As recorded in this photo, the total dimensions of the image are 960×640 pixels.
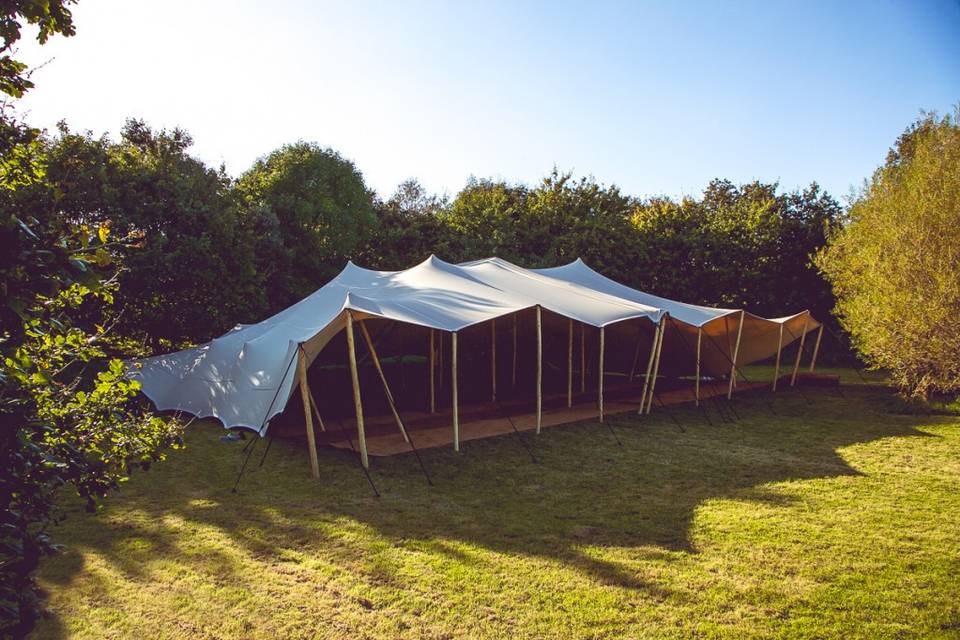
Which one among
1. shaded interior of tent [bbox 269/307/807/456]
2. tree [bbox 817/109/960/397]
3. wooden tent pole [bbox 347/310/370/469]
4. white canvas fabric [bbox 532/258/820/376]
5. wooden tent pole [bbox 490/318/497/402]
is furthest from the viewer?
wooden tent pole [bbox 490/318/497/402]

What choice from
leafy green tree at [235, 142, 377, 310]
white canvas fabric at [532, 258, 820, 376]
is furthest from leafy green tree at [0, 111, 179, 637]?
leafy green tree at [235, 142, 377, 310]

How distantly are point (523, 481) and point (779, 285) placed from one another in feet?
38.7

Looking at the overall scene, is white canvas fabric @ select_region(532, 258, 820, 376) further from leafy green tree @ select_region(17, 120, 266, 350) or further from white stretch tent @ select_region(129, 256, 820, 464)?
leafy green tree @ select_region(17, 120, 266, 350)

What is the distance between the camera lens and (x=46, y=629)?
127 inches

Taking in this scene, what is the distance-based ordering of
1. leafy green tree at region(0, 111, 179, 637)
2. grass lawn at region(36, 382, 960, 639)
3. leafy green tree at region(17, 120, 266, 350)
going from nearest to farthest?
1. leafy green tree at region(0, 111, 179, 637)
2. grass lawn at region(36, 382, 960, 639)
3. leafy green tree at region(17, 120, 266, 350)

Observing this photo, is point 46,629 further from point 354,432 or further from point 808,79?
point 808,79

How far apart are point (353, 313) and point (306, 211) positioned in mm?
9521

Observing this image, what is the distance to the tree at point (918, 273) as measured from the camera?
9.14 m

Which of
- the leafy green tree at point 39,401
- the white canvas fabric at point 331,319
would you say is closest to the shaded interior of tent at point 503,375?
the white canvas fabric at point 331,319

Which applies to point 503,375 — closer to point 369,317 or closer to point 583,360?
point 583,360

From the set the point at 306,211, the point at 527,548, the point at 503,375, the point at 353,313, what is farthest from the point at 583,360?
the point at 306,211

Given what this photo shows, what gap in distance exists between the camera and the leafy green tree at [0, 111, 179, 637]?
155 cm

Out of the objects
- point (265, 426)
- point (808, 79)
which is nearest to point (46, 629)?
point (265, 426)

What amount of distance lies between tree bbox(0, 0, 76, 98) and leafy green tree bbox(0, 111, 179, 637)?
145mm
